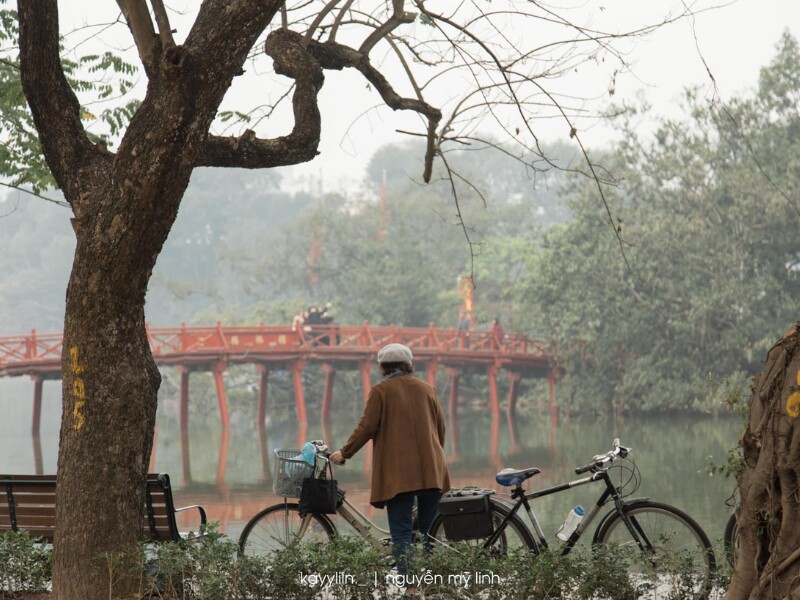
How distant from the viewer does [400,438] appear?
5.00 m

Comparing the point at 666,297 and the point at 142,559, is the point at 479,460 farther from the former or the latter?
the point at 142,559

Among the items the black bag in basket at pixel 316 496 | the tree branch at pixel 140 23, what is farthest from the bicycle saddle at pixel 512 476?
the tree branch at pixel 140 23

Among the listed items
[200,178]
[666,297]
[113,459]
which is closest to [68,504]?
[113,459]

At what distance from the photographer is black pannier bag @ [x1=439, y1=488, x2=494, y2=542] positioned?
5066mm

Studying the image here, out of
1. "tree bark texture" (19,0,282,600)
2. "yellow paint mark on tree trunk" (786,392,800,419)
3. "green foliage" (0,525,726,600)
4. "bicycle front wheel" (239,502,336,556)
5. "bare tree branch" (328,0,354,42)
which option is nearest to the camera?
"yellow paint mark on tree trunk" (786,392,800,419)

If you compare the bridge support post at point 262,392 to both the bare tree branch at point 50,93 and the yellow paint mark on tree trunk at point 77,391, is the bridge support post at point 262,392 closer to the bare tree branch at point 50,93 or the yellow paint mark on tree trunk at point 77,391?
the bare tree branch at point 50,93

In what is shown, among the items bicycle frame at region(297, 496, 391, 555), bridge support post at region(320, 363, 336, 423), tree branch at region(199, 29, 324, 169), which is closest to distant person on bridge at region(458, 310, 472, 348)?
bridge support post at region(320, 363, 336, 423)

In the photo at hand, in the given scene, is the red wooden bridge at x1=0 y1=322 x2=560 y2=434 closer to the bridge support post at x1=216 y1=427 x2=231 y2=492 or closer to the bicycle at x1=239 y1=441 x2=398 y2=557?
the bridge support post at x1=216 y1=427 x2=231 y2=492

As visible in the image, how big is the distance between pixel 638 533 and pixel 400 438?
107cm

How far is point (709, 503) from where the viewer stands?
1406cm

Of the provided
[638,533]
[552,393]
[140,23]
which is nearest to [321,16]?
[140,23]

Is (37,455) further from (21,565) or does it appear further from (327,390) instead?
(21,565)

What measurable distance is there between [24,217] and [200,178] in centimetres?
978

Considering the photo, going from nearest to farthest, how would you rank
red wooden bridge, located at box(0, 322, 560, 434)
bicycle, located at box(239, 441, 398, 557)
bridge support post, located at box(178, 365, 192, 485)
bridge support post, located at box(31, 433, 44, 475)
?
1. bicycle, located at box(239, 441, 398, 557)
2. bridge support post, located at box(178, 365, 192, 485)
3. bridge support post, located at box(31, 433, 44, 475)
4. red wooden bridge, located at box(0, 322, 560, 434)
